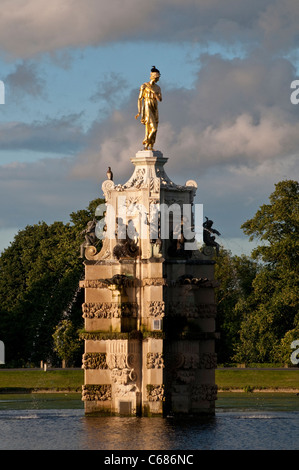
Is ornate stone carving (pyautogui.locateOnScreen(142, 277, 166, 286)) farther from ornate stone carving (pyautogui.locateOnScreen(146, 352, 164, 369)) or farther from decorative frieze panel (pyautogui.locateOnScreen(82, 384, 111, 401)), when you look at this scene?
decorative frieze panel (pyautogui.locateOnScreen(82, 384, 111, 401))

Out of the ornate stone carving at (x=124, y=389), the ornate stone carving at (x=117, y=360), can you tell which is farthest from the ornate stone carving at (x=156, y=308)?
the ornate stone carving at (x=124, y=389)

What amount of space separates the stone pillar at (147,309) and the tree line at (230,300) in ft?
98.5

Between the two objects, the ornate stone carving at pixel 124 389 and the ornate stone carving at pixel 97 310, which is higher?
the ornate stone carving at pixel 97 310

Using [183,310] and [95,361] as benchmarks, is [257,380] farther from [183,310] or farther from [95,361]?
[95,361]

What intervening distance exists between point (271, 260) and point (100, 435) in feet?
137

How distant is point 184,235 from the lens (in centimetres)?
6159

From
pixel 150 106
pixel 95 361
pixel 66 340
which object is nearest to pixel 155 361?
pixel 95 361

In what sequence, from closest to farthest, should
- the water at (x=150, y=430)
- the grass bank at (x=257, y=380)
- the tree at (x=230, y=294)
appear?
the water at (x=150, y=430) < the grass bank at (x=257, y=380) < the tree at (x=230, y=294)

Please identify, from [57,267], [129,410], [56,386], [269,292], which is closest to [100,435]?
[129,410]

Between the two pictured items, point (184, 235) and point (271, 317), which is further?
point (271, 317)

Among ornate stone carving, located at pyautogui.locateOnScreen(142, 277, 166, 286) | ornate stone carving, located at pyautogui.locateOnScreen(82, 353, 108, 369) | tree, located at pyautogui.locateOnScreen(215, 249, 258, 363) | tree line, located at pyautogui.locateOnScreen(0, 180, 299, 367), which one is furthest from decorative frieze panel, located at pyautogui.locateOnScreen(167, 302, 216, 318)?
tree, located at pyautogui.locateOnScreen(215, 249, 258, 363)

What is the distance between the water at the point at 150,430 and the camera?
52.8 m

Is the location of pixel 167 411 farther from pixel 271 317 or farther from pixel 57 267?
pixel 57 267

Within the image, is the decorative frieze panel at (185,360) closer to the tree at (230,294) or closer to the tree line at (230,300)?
the tree line at (230,300)
